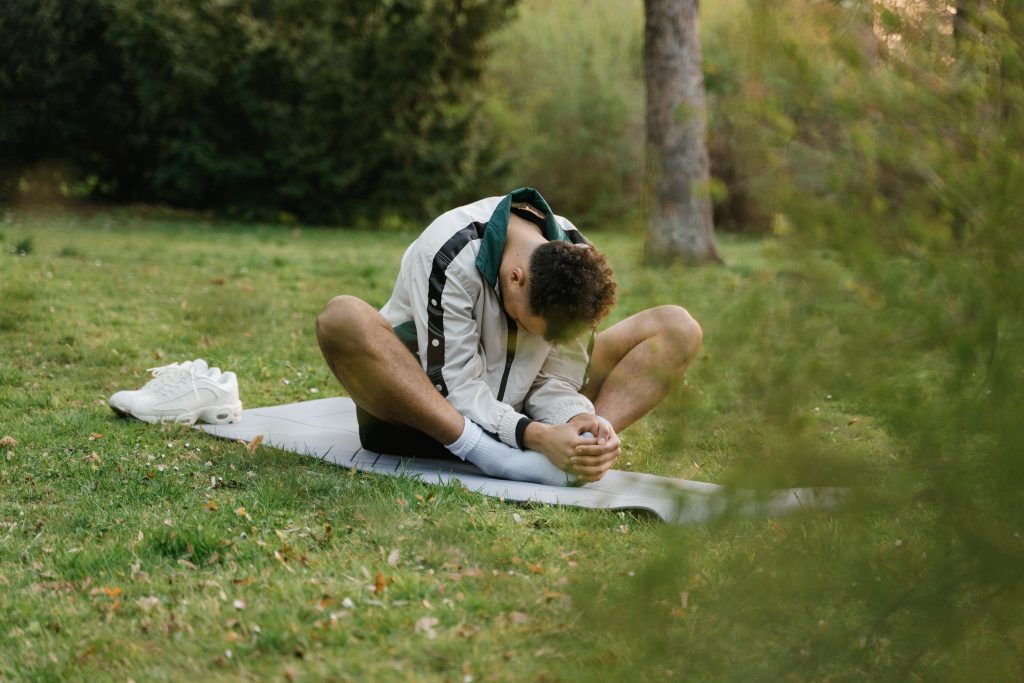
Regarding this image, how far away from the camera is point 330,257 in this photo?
10750 millimetres

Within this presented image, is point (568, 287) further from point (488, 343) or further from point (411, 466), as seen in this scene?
point (411, 466)

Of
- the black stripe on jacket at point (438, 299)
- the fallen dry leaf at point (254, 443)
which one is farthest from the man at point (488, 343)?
the fallen dry leaf at point (254, 443)

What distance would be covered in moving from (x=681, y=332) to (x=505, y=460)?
77 cm

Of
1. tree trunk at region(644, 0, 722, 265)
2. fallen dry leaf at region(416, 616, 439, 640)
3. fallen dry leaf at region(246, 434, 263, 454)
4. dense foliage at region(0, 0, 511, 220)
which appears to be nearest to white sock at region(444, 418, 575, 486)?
fallen dry leaf at region(246, 434, 263, 454)

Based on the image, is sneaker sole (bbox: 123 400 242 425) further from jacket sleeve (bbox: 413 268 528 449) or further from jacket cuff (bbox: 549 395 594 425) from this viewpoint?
jacket cuff (bbox: 549 395 594 425)

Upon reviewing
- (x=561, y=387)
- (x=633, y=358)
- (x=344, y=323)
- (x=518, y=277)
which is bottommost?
(x=561, y=387)

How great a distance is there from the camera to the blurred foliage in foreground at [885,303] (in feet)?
5.61

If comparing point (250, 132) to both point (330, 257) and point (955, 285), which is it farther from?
point (955, 285)

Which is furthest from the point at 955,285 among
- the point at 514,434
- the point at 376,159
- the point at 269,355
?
the point at 376,159

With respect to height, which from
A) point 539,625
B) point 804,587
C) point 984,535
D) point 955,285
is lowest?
point 539,625

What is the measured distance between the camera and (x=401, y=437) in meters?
3.95

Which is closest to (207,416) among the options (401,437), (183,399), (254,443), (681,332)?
(183,399)

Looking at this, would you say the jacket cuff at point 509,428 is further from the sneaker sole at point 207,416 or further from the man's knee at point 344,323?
the sneaker sole at point 207,416

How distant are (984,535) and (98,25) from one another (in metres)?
15.8
